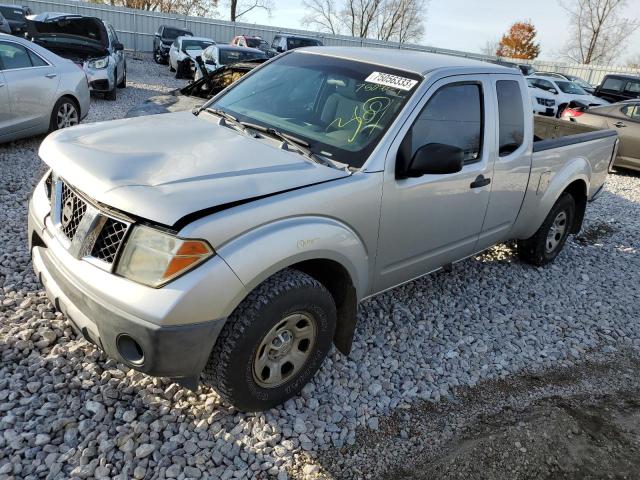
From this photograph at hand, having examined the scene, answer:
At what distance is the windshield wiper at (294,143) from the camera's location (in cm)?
291

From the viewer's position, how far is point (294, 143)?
3.06m

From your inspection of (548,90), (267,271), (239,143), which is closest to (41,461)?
(267,271)

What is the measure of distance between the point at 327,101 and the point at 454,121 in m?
0.88

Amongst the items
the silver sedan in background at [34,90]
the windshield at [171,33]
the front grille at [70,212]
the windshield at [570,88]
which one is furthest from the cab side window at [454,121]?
the windshield at [171,33]

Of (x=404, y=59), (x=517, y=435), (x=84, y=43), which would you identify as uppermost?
(x=404, y=59)

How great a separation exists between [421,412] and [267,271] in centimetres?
142

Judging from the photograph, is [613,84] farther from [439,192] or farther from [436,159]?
[436,159]

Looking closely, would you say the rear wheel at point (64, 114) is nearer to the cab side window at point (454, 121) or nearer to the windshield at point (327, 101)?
the windshield at point (327, 101)

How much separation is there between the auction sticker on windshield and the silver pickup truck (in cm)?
1

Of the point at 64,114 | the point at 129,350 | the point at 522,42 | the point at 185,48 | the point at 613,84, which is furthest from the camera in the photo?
the point at 522,42

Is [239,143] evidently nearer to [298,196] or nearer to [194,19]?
[298,196]

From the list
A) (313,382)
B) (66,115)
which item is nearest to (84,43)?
(66,115)

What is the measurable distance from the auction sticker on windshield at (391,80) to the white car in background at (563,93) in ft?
53.3

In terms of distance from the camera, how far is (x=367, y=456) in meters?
2.71
